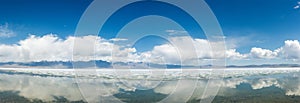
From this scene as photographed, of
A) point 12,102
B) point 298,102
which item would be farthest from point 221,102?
point 12,102

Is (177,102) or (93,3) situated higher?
(93,3)

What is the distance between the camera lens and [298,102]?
582 ft

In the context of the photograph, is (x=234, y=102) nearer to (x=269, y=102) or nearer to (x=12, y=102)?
(x=269, y=102)

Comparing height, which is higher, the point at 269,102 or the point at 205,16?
the point at 205,16

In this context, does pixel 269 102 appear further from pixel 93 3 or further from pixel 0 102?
pixel 93 3

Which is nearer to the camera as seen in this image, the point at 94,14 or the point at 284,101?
the point at 94,14

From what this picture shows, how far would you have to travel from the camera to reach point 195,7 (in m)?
32.7

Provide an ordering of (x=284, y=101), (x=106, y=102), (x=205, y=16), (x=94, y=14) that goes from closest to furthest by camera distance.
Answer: (x=94, y=14) → (x=205, y=16) → (x=106, y=102) → (x=284, y=101)

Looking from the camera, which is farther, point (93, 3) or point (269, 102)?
point (269, 102)

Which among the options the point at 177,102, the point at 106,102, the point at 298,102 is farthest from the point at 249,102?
the point at 106,102

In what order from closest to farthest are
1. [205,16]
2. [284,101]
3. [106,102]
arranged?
[205,16]
[106,102]
[284,101]

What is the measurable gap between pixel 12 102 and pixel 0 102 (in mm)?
9786

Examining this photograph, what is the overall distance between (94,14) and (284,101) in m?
183

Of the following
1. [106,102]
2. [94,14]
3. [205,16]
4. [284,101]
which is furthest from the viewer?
[284,101]
